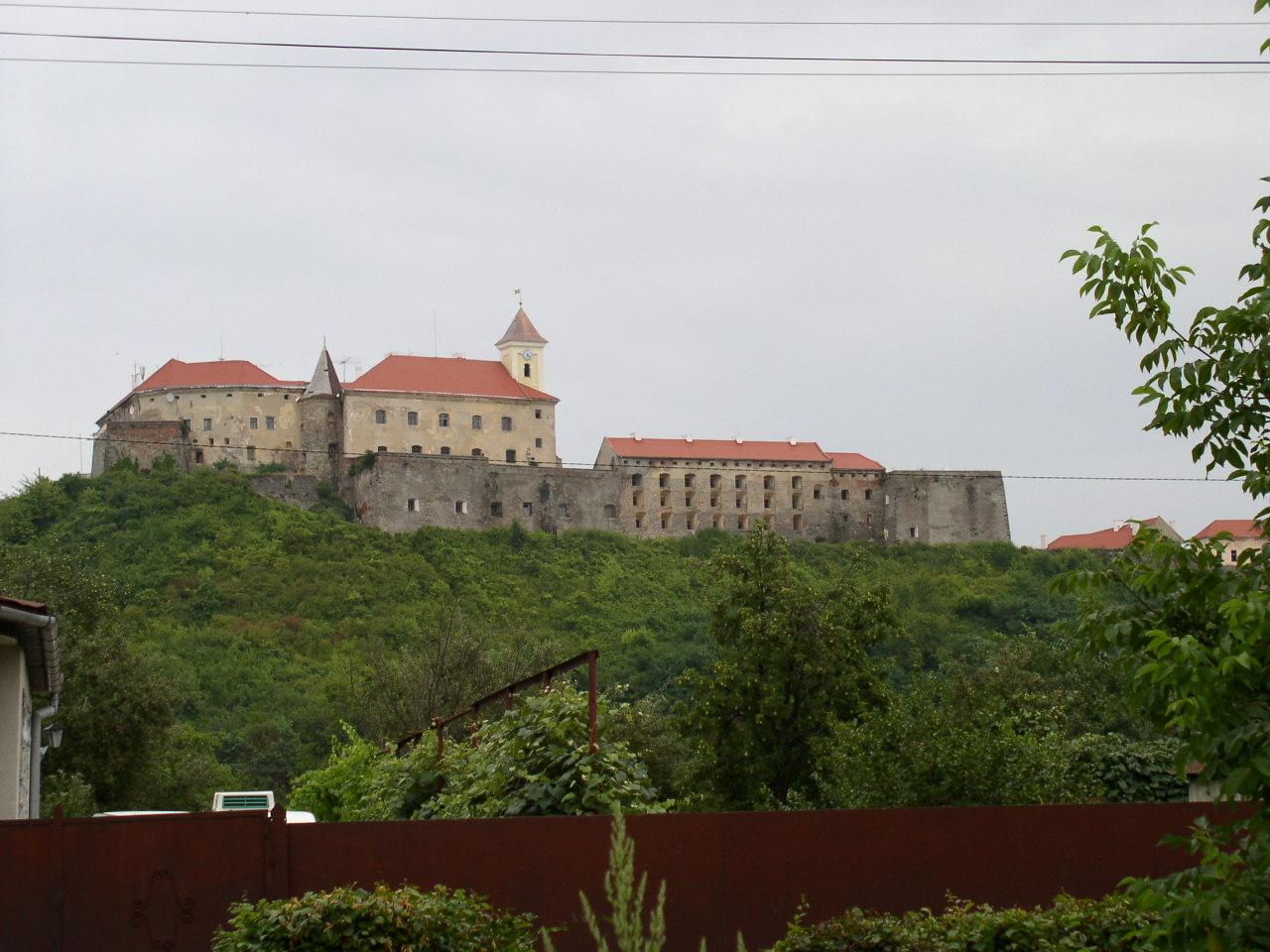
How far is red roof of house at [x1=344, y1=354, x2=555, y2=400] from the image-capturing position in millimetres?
75188

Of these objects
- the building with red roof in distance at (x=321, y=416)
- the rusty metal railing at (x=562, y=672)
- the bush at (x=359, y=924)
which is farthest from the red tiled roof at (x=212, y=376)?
the bush at (x=359, y=924)

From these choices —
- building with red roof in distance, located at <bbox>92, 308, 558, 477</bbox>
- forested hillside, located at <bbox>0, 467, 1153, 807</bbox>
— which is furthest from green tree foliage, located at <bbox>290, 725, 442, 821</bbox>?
building with red roof in distance, located at <bbox>92, 308, 558, 477</bbox>

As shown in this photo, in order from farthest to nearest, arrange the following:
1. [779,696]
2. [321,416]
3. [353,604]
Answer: [321,416] < [353,604] < [779,696]

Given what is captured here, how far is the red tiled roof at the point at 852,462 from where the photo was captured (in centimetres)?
8212

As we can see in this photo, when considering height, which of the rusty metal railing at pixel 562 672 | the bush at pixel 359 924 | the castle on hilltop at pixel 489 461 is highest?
the castle on hilltop at pixel 489 461

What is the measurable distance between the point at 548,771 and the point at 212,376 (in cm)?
6780

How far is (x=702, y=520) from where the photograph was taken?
258 ft

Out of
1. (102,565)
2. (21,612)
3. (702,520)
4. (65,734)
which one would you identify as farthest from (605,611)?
(21,612)

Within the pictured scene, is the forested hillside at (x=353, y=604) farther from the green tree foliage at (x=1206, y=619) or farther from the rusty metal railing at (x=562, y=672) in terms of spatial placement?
the green tree foliage at (x=1206, y=619)

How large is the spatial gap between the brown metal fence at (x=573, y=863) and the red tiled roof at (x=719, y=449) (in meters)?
69.3

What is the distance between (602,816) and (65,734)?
24.3 metres

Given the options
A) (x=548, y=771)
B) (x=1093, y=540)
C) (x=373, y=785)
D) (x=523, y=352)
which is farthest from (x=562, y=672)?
(x=1093, y=540)

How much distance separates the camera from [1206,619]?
669 cm

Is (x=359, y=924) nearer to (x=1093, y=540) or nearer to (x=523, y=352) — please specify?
(x=523, y=352)
